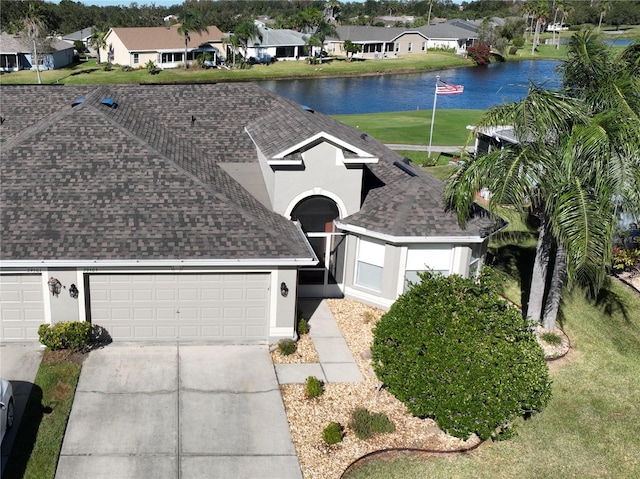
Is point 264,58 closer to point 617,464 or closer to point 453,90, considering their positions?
point 453,90

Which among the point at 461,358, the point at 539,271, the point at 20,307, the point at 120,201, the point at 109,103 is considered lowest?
the point at 20,307

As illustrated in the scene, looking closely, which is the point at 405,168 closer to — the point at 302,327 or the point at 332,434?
the point at 302,327

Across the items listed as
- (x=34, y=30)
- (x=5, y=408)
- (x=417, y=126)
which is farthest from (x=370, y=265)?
(x=34, y=30)

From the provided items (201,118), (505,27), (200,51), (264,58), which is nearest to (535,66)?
(505,27)

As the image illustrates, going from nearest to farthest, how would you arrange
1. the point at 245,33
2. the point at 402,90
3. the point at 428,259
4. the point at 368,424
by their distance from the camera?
the point at 368,424 → the point at 428,259 → the point at 402,90 → the point at 245,33

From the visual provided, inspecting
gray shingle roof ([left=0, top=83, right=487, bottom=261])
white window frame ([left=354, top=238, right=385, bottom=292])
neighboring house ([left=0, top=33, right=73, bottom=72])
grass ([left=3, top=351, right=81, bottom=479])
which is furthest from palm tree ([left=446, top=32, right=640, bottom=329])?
neighboring house ([left=0, top=33, right=73, bottom=72])

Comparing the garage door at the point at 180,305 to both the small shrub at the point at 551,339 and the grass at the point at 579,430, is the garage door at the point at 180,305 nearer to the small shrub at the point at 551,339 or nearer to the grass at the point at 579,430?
the grass at the point at 579,430
